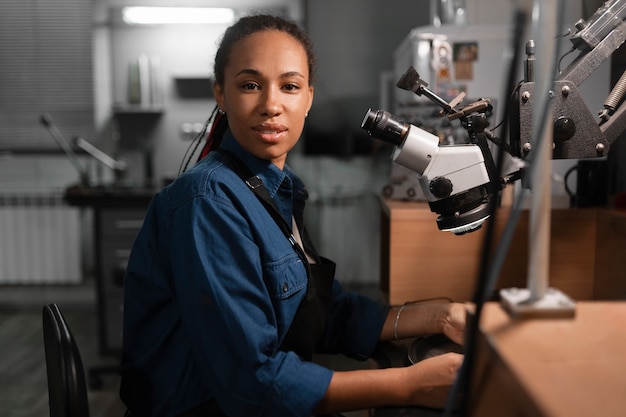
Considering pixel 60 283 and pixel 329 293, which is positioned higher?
pixel 329 293

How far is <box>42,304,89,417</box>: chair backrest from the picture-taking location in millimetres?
854

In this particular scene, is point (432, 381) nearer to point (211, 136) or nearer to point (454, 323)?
point (454, 323)

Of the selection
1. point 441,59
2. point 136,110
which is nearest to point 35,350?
point 136,110

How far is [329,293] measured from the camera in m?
1.18

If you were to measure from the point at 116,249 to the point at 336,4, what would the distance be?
79.1 inches

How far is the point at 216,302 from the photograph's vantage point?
34.4 inches

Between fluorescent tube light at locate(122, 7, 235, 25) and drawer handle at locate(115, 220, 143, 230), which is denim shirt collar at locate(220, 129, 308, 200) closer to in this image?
drawer handle at locate(115, 220, 143, 230)

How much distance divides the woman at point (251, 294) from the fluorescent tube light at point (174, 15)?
2667 mm

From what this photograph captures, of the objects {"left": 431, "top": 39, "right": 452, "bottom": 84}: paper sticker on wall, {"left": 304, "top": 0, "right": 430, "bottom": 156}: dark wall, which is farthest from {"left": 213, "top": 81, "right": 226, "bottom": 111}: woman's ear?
{"left": 304, "top": 0, "right": 430, "bottom": 156}: dark wall

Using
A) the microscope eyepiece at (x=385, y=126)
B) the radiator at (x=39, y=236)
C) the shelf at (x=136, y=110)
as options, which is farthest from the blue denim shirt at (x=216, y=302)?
A: the radiator at (x=39, y=236)

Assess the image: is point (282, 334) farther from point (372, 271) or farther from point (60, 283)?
point (60, 283)

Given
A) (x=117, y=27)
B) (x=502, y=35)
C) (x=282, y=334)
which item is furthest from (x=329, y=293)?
(x=117, y=27)

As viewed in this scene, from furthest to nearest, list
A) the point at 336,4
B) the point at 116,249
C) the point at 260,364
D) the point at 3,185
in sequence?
the point at 3,185 < the point at 336,4 < the point at 116,249 < the point at 260,364

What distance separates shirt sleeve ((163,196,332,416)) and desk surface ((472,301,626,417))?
0.35m
